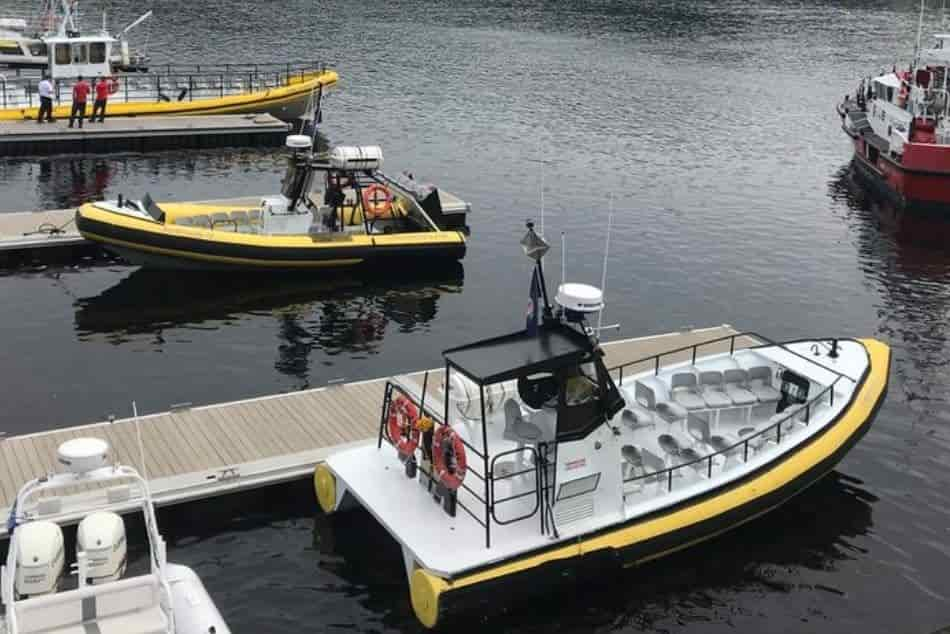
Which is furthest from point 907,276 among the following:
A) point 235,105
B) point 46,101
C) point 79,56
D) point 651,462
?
point 79,56

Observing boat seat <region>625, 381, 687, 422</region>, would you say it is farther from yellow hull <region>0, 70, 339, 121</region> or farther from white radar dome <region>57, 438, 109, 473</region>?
yellow hull <region>0, 70, 339, 121</region>

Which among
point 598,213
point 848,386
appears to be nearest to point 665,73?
point 598,213

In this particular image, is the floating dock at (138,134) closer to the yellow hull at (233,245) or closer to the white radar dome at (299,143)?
the yellow hull at (233,245)

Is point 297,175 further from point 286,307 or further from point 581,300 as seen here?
point 581,300

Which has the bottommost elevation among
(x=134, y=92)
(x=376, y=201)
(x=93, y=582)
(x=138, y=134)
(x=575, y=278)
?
(x=93, y=582)

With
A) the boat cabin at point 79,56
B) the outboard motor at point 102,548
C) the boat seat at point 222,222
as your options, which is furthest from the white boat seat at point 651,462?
the boat cabin at point 79,56

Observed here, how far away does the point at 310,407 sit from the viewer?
1622cm

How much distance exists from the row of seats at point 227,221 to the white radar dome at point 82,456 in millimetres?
12628

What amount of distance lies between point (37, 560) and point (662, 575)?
7.20 m

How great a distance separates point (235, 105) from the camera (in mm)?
40531

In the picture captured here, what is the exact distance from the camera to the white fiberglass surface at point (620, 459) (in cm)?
1208

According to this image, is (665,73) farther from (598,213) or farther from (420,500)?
(420,500)

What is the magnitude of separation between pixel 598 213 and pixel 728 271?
5590mm

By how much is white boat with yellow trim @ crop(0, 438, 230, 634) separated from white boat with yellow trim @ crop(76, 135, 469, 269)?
1154 centimetres
